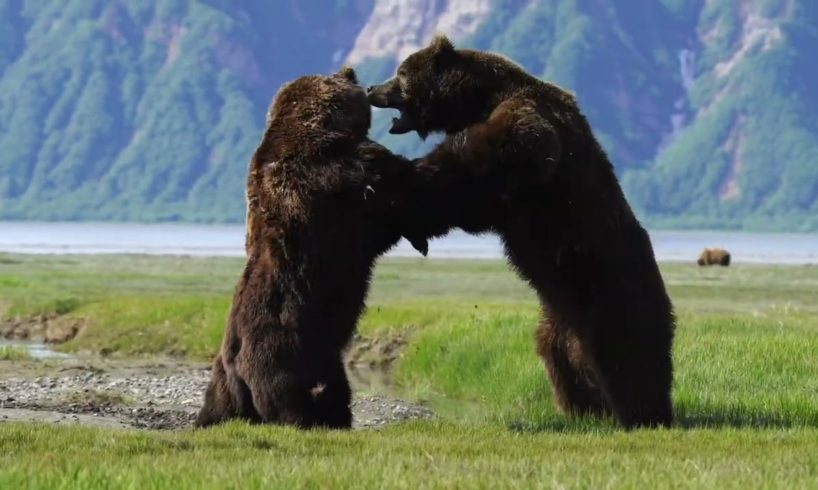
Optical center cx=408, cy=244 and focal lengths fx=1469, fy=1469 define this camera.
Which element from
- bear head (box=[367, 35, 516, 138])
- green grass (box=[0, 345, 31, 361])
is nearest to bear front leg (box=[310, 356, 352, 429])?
bear head (box=[367, 35, 516, 138])

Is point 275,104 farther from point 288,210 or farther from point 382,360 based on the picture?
point 382,360

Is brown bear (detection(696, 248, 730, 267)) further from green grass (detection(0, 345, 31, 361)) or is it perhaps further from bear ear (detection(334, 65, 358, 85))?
bear ear (detection(334, 65, 358, 85))

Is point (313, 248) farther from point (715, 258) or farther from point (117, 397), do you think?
point (715, 258)

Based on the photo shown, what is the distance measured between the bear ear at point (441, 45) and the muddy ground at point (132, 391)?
13.8ft

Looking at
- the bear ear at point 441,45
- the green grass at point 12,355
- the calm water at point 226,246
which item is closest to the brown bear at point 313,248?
the bear ear at point 441,45

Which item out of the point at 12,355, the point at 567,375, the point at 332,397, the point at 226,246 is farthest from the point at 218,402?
the point at 226,246

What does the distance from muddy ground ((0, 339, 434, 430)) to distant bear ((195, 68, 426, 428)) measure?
301cm

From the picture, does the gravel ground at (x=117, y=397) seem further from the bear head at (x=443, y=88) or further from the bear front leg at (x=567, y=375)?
the bear head at (x=443, y=88)

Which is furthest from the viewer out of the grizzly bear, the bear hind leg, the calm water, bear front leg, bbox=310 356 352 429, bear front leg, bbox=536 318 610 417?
the calm water

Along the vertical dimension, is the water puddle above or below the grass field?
below

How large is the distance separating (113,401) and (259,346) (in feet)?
20.6

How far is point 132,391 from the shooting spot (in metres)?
17.1

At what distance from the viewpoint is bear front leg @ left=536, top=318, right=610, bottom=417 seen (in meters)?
10.3

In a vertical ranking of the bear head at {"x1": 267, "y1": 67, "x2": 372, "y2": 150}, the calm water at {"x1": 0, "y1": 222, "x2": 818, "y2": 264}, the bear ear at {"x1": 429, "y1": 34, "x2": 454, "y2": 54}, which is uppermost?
the bear ear at {"x1": 429, "y1": 34, "x2": 454, "y2": 54}
